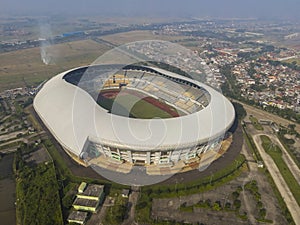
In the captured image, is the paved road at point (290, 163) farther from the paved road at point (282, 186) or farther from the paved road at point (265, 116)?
the paved road at point (265, 116)

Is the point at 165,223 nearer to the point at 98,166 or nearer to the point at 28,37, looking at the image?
the point at 98,166

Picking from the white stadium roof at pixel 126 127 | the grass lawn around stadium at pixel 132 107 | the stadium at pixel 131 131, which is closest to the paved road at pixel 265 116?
the stadium at pixel 131 131

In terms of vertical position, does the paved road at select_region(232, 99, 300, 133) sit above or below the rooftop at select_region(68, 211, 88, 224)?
below

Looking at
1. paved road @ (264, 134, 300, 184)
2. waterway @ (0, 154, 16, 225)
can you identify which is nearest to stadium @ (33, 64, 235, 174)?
waterway @ (0, 154, 16, 225)

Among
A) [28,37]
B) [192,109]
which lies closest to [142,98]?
[192,109]

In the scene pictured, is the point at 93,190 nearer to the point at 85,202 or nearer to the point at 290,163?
the point at 85,202

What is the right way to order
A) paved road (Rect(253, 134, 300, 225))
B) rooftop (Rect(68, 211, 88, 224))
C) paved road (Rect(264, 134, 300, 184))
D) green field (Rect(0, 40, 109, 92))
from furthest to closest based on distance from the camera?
green field (Rect(0, 40, 109, 92)) → paved road (Rect(264, 134, 300, 184)) → paved road (Rect(253, 134, 300, 225)) → rooftop (Rect(68, 211, 88, 224))

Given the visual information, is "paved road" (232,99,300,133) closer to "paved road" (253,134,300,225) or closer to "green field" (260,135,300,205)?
"green field" (260,135,300,205)
